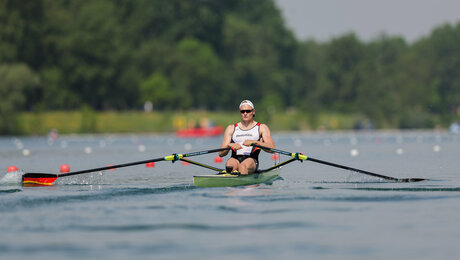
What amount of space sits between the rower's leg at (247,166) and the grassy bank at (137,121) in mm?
62570

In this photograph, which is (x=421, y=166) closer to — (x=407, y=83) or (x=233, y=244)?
(x=233, y=244)

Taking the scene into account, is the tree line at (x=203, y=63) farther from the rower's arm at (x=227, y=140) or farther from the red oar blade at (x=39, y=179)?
the rower's arm at (x=227, y=140)

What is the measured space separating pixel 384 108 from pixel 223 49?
28.7 m

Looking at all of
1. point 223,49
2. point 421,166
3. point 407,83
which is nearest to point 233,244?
point 421,166

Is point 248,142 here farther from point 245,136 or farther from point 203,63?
point 203,63

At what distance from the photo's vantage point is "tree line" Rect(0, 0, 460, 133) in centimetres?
9125

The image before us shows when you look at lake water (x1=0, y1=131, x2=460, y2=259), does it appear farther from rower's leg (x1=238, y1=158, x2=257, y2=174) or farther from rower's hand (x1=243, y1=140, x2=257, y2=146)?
rower's hand (x1=243, y1=140, x2=257, y2=146)

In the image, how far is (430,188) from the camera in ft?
60.6

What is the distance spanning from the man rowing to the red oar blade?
406 centimetres

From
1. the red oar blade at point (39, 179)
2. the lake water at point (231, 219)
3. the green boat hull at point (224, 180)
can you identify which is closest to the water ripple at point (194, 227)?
the lake water at point (231, 219)

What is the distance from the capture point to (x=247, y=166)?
1911 cm

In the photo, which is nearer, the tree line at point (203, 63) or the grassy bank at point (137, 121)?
the grassy bank at point (137, 121)

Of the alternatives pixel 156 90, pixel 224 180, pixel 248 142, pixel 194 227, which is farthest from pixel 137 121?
pixel 194 227

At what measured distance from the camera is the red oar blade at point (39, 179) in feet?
65.0
